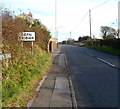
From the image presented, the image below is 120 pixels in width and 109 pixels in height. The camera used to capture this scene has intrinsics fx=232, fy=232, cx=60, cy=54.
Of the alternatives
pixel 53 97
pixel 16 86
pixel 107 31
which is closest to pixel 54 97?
pixel 53 97

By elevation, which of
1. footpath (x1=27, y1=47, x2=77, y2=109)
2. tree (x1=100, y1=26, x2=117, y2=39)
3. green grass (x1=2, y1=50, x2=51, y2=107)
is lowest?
footpath (x1=27, y1=47, x2=77, y2=109)

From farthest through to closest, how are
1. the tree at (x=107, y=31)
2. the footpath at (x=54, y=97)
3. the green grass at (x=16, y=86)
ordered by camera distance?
the tree at (x=107, y=31) < the footpath at (x=54, y=97) < the green grass at (x=16, y=86)

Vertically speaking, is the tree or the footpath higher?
the tree

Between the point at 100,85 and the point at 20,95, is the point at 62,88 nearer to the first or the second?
the point at 100,85

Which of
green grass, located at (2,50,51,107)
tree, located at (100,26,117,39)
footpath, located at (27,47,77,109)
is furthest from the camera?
tree, located at (100,26,117,39)

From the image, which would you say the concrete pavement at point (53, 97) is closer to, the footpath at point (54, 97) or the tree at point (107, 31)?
the footpath at point (54, 97)

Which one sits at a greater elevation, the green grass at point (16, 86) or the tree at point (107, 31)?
the tree at point (107, 31)

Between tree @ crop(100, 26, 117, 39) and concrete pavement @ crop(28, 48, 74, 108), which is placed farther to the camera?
tree @ crop(100, 26, 117, 39)

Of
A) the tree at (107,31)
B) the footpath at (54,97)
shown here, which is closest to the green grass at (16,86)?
the footpath at (54,97)

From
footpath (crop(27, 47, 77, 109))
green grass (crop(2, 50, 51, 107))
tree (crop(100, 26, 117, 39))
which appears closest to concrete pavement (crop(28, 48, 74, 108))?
footpath (crop(27, 47, 77, 109))

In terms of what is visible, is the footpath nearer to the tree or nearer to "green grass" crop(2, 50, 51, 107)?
"green grass" crop(2, 50, 51, 107)

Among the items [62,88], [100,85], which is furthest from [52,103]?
[100,85]

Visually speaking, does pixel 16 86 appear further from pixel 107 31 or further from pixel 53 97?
pixel 107 31

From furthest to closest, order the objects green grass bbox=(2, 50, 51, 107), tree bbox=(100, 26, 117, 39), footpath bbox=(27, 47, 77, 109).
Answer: tree bbox=(100, 26, 117, 39), footpath bbox=(27, 47, 77, 109), green grass bbox=(2, 50, 51, 107)
